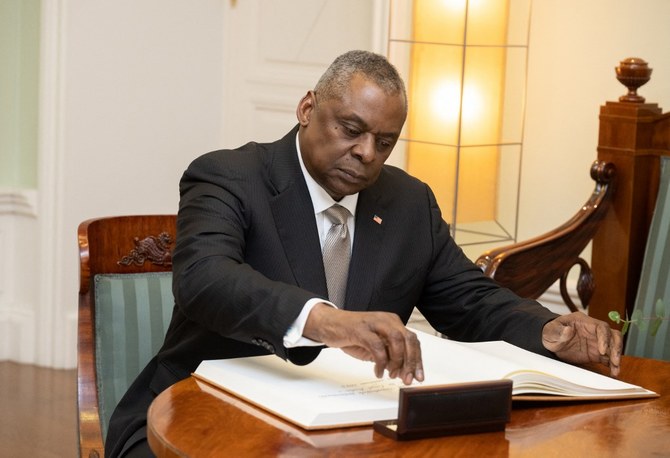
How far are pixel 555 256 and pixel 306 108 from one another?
4.12 feet

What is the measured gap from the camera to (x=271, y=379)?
1922 mm

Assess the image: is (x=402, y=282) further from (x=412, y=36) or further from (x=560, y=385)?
(x=412, y=36)

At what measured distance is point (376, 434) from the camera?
1763mm

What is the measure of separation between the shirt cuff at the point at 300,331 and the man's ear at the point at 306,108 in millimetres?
651

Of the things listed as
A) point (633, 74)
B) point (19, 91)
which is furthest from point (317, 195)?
point (19, 91)

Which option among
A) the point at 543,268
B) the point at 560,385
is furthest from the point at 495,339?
the point at 543,268

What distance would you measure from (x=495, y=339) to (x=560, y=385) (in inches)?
17.1

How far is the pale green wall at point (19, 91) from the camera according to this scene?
5.46 m

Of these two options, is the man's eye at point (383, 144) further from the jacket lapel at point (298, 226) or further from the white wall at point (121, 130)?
the white wall at point (121, 130)

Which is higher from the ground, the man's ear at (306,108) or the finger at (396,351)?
the man's ear at (306,108)

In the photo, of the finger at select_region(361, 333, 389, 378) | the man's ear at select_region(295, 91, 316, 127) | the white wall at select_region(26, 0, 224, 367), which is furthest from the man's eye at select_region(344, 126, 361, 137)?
the white wall at select_region(26, 0, 224, 367)

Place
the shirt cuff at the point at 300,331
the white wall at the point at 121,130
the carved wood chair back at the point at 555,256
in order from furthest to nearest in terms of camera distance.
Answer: the white wall at the point at 121,130
the carved wood chair back at the point at 555,256
the shirt cuff at the point at 300,331

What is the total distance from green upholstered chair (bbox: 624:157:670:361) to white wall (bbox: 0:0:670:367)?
1.07 meters

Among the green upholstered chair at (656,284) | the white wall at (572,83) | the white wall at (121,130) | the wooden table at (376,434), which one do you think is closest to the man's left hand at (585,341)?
the wooden table at (376,434)
